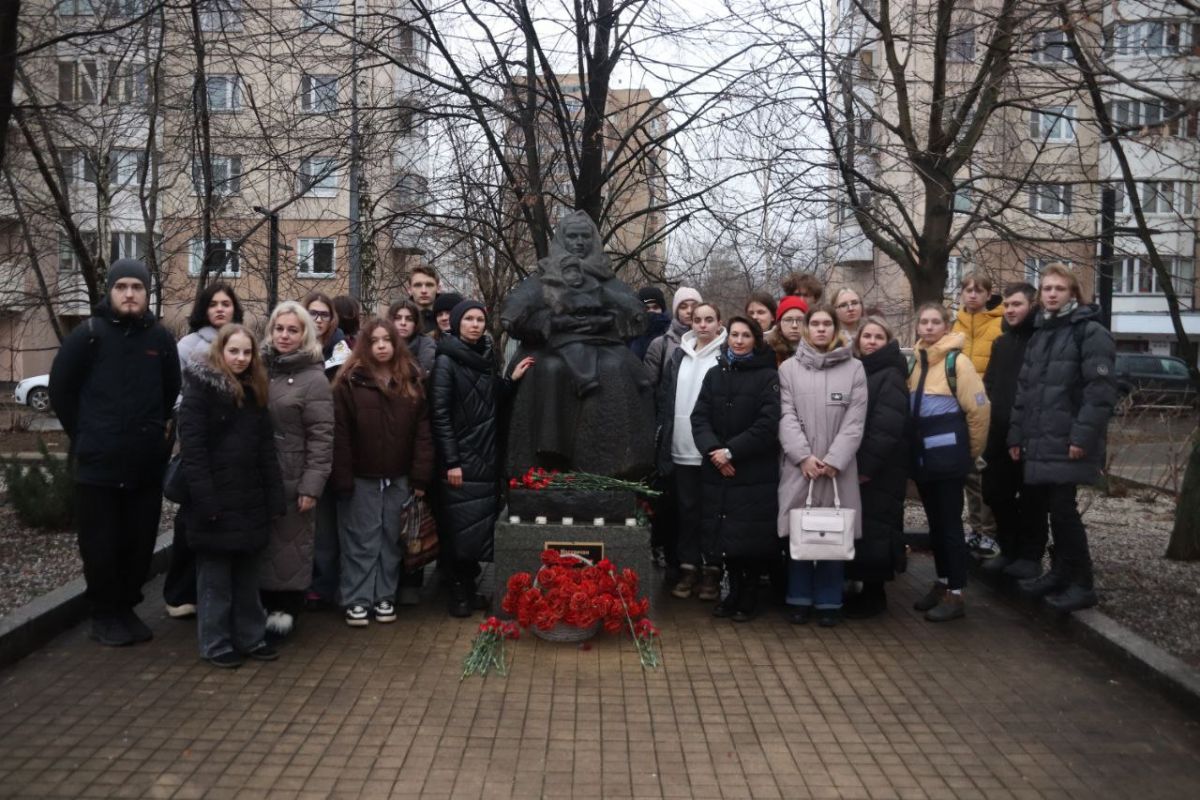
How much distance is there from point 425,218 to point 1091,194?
6.97 m

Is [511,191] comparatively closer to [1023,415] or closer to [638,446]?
[638,446]

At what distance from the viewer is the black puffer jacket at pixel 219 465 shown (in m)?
5.36

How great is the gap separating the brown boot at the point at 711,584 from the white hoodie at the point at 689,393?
732 millimetres

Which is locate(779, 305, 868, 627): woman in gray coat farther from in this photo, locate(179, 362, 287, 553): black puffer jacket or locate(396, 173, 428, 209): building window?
locate(396, 173, 428, 209): building window

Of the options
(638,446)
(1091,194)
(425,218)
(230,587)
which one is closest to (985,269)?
(1091,194)

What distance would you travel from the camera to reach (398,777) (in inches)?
168

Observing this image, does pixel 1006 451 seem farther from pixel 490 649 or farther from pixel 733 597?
pixel 490 649

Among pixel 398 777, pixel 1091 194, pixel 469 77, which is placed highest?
pixel 469 77

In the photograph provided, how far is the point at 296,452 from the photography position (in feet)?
19.7

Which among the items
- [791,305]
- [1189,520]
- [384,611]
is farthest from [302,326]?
[1189,520]

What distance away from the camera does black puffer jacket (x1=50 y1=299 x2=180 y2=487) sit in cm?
579

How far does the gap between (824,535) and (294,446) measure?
9.61ft

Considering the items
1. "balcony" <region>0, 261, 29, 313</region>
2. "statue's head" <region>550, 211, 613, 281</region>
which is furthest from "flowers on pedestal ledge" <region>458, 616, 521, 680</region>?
"balcony" <region>0, 261, 29, 313</region>

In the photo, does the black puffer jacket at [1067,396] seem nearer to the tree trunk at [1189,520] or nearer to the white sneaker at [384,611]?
the tree trunk at [1189,520]
